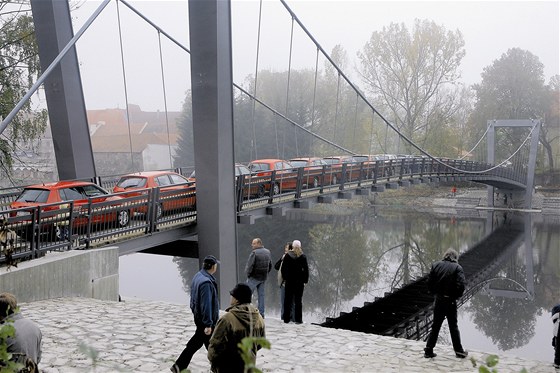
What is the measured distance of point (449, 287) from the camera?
7.56 m

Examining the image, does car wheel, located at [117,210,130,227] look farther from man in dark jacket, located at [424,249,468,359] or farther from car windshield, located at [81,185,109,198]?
man in dark jacket, located at [424,249,468,359]

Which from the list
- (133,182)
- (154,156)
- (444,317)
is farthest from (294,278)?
(154,156)

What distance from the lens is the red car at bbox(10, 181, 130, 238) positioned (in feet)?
37.1

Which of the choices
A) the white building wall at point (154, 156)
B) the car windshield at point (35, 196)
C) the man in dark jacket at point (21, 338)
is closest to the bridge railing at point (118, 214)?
the car windshield at point (35, 196)

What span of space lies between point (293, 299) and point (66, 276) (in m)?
3.28

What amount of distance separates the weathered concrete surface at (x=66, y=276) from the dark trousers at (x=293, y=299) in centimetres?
277

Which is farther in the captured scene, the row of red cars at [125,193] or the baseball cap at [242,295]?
the row of red cars at [125,193]

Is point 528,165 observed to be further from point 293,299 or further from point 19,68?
point 293,299

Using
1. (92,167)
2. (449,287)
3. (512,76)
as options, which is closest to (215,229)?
(92,167)

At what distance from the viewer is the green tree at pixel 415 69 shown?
49875 mm

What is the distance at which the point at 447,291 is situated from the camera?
7586 mm

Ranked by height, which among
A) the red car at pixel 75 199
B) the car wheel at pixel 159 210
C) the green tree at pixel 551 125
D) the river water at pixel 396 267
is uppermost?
the green tree at pixel 551 125

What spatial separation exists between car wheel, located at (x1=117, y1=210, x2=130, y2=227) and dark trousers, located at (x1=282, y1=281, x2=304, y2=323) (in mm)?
3808

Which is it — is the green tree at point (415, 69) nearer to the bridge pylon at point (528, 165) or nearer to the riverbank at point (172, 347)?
the bridge pylon at point (528, 165)
